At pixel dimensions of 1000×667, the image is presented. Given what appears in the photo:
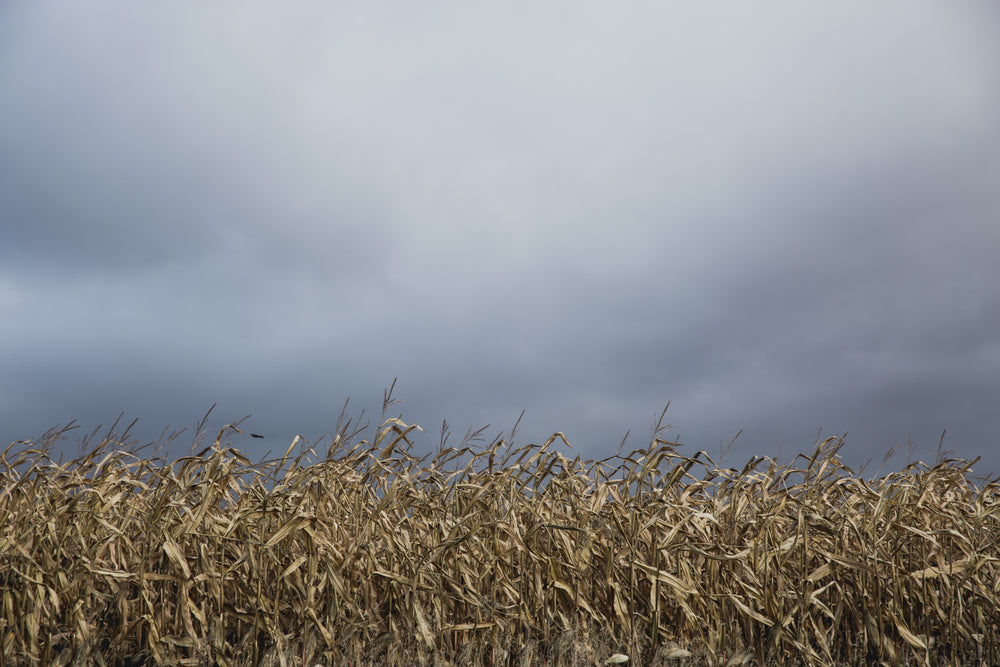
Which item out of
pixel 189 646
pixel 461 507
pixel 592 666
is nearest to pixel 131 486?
pixel 189 646

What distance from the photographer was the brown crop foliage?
3.66m

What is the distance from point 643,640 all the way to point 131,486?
3057mm

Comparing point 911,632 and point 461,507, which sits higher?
point 461,507

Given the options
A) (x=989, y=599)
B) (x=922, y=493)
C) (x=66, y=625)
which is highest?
(x=922, y=493)

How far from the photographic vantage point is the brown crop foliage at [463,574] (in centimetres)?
366

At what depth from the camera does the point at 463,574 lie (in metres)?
3.72

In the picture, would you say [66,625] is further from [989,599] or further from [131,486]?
[989,599]

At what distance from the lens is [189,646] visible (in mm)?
3590

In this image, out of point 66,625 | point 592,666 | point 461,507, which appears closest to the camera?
point 592,666

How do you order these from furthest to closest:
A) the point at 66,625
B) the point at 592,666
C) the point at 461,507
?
the point at 461,507 < the point at 66,625 < the point at 592,666

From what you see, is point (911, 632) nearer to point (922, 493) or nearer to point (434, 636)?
point (922, 493)

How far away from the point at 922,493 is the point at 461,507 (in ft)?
9.22

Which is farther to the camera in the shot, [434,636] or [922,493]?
[922,493]

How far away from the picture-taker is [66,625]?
384 cm
